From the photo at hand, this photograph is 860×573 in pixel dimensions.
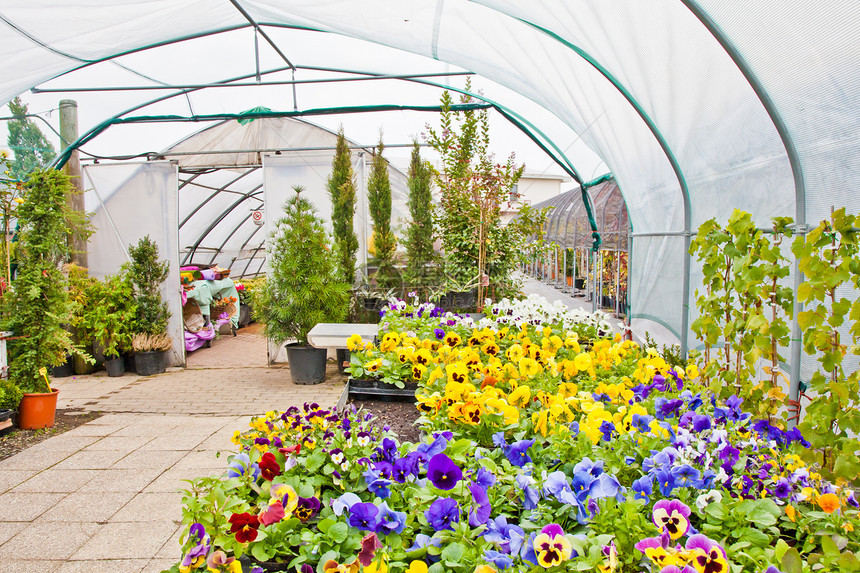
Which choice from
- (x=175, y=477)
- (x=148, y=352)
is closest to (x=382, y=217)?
(x=148, y=352)

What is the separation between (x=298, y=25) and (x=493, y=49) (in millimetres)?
1734

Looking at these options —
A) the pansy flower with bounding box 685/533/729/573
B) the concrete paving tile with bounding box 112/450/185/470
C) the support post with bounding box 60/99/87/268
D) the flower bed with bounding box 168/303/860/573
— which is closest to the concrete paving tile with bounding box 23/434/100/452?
the concrete paving tile with bounding box 112/450/185/470

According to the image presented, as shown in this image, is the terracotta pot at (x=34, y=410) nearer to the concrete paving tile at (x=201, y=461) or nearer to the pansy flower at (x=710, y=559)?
the concrete paving tile at (x=201, y=461)

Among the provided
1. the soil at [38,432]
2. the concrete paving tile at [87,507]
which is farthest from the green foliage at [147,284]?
the concrete paving tile at [87,507]

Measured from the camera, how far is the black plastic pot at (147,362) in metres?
6.96

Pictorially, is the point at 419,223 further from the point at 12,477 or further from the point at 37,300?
the point at 12,477

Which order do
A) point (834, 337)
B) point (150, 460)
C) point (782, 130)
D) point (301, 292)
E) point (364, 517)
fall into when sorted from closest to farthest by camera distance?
point (364, 517) → point (834, 337) → point (782, 130) → point (150, 460) → point (301, 292)

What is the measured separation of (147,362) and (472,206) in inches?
179

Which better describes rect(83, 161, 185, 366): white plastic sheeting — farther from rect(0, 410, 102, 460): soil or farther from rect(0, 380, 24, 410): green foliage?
rect(0, 380, 24, 410): green foliage

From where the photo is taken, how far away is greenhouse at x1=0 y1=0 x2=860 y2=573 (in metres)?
1.29

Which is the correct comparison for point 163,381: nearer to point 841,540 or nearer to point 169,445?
point 169,445

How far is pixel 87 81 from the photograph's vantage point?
571 centimetres

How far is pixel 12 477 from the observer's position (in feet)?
11.6

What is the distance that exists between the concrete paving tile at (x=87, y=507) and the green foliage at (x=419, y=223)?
14.6 feet
